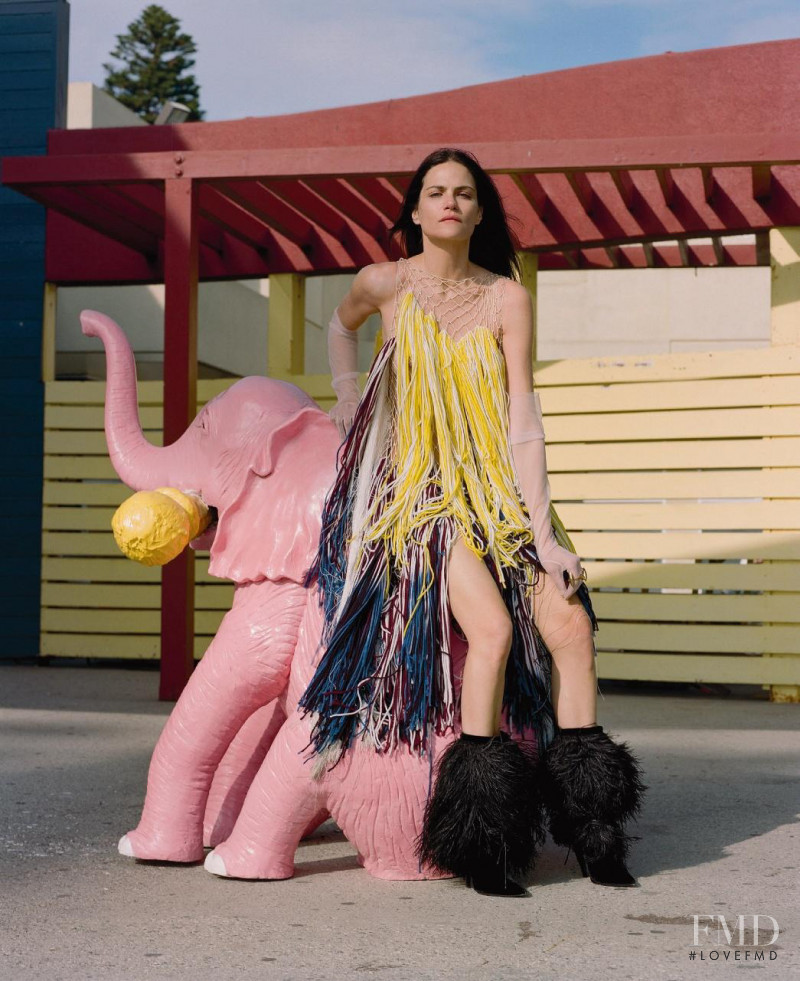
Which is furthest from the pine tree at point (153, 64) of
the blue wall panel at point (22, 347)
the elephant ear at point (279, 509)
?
the elephant ear at point (279, 509)

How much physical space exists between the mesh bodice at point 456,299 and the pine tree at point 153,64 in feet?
101

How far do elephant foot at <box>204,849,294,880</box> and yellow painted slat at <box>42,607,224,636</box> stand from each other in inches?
224

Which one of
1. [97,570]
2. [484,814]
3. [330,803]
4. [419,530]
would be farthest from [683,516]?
[484,814]

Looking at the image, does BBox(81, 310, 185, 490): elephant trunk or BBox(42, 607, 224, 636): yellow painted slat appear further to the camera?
BBox(42, 607, 224, 636): yellow painted slat

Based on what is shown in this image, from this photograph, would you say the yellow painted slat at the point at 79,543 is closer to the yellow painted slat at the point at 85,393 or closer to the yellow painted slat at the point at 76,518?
the yellow painted slat at the point at 76,518

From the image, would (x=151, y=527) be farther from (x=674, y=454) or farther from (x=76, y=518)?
(x=76, y=518)

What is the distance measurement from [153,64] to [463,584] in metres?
32.3

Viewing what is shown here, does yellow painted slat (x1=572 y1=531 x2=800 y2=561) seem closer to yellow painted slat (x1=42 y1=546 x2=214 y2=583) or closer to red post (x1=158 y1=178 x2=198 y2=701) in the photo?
red post (x1=158 y1=178 x2=198 y2=701)

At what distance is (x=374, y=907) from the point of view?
3.00m

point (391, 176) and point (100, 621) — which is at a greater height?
point (391, 176)

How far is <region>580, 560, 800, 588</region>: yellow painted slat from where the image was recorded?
7395 mm

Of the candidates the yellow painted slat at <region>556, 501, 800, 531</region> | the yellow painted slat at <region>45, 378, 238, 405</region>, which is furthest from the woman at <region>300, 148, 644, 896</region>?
the yellow painted slat at <region>45, 378, 238, 405</region>

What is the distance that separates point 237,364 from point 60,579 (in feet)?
19.4

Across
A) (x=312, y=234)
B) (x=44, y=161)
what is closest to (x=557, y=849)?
(x=44, y=161)
